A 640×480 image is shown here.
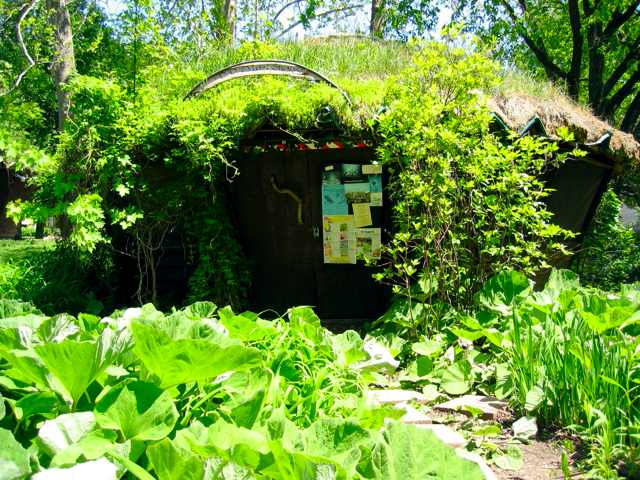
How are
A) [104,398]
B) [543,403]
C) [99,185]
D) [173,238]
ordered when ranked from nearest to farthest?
[104,398], [543,403], [99,185], [173,238]

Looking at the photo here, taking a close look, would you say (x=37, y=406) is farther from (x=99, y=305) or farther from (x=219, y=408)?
(x=99, y=305)

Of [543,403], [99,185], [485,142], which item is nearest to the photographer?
[543,403]

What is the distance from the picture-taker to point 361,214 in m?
7.15

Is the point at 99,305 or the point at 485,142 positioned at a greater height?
the point at 485,142

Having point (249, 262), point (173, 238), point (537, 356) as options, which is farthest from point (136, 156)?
point (537, 356)

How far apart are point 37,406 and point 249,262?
20.3ft

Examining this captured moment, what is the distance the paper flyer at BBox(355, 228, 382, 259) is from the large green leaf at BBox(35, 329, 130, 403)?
19.5ft

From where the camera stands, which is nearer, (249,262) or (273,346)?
(273,346)

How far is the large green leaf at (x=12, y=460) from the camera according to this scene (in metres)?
0.89

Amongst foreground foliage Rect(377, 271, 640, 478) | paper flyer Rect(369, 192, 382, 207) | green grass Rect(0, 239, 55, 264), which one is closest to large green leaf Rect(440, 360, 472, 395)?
foreground foliage Rect(377, 271, 640, 478)

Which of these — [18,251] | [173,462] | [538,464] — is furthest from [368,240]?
[18,251]

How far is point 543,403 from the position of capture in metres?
2.90

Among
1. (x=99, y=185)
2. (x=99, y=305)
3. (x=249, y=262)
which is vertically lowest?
(x=99, y=305)

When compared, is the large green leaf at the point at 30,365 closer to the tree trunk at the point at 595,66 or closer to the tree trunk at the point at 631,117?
the tree trunk at the point at 595,66
